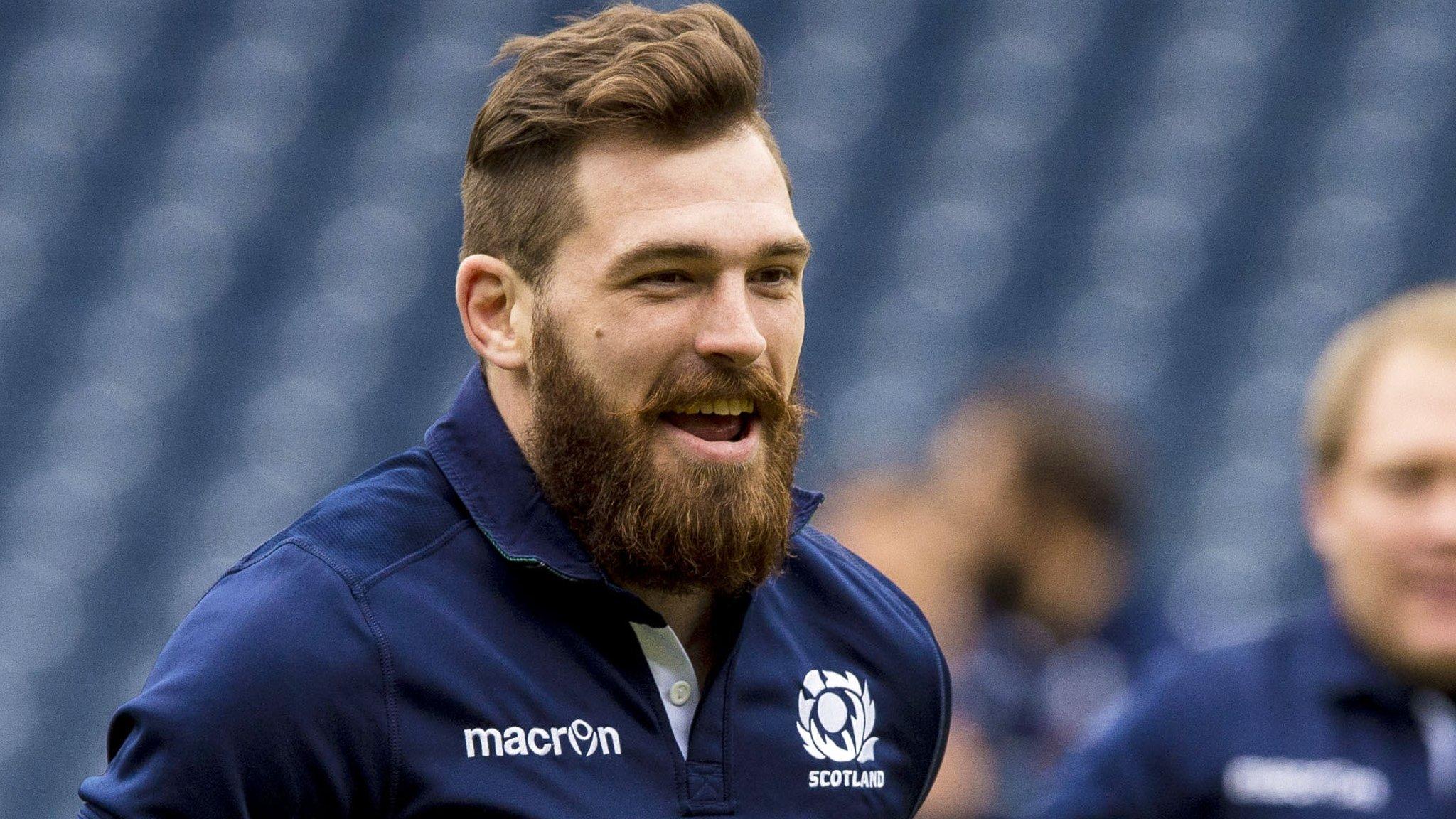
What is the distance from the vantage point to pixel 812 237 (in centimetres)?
795

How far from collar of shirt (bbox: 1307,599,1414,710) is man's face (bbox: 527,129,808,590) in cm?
105

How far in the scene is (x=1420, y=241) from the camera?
8117mm

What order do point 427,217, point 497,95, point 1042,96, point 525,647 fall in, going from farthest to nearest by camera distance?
1. point 1042,96
2. point 427,217
3. point 497,95
4. point 525,647

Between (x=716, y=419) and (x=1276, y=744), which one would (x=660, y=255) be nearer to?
(x=716, y=419)

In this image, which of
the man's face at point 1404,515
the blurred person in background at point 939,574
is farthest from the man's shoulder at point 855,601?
the blurred person in background at point 939,574

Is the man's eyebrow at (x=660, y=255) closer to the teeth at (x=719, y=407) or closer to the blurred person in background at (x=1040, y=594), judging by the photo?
the teeth at (x=719, y=407)

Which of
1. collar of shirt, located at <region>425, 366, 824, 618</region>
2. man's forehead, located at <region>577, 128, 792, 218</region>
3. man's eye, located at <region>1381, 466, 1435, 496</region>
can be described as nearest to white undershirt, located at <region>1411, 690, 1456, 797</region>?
man's eye, located at <region>1381, 466, 1435, 496</region>

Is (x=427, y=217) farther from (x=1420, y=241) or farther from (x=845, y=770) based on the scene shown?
(x=845, y=770)

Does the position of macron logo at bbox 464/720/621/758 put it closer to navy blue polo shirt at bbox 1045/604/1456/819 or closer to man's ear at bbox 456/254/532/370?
man's ear at bbox 456/254/532/370

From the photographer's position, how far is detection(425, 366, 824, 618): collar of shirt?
2100 millimetres

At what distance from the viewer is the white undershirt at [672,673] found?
212 centimetres

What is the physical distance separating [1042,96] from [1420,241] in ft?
5.53

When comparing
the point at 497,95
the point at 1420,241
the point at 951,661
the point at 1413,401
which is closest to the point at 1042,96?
the point at 1420,241

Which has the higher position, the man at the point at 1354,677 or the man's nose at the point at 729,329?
the man's nose at the point at 729,329
